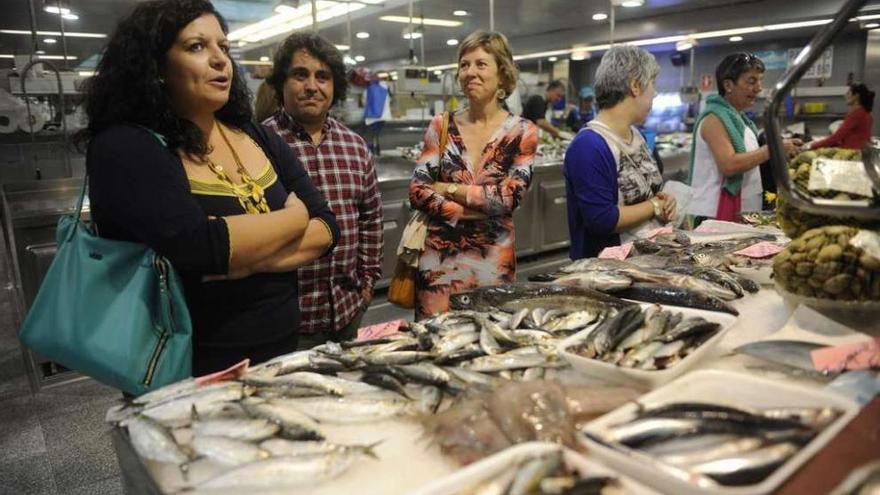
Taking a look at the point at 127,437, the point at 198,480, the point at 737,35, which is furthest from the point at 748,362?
the point at 737,35

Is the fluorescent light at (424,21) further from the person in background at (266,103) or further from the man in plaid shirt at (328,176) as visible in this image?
the man in plaid shirt at (328,176)

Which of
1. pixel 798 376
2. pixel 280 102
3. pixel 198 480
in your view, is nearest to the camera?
pixel 198 480

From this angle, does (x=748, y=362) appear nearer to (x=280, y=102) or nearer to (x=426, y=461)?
(x=426, y=461)

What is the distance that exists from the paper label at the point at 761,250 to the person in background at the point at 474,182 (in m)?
0.92

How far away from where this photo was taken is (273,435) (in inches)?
40.6

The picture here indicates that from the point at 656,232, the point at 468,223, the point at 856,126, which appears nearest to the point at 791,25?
the point at 856,126

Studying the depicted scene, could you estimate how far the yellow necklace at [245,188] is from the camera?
1765 millimetres

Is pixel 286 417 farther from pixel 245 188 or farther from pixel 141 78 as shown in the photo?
pixel 141 78

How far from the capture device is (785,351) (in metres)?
1.29

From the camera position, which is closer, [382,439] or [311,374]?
[382,439]

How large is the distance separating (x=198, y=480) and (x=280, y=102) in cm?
204

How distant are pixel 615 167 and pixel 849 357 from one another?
5.50 ft

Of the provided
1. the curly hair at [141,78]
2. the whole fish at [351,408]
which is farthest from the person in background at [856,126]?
the whole fish at [351,408]

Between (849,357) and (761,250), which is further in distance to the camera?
(761,250)
